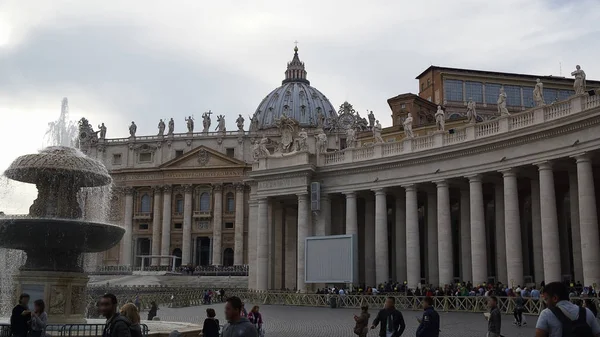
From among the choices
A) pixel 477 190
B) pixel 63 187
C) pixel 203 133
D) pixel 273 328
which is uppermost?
pixel 203 133

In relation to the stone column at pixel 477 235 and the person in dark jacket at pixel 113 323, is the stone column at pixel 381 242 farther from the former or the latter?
the person in dark jacket at pixel 113 323

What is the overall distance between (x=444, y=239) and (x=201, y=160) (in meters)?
64.0

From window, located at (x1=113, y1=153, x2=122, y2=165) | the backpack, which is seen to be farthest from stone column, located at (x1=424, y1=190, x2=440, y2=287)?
window, located at (x1=113, y1=153, x2=122, y2=165)

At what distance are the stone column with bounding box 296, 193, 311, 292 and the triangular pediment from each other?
52610mm

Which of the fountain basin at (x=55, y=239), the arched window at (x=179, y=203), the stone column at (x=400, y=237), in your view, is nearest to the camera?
the fountain basin at (x=55, y=239)

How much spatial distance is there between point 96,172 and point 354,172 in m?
27.2

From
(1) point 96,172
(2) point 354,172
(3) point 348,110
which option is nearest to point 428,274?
(2) point 354,172

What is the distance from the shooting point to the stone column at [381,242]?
139ft

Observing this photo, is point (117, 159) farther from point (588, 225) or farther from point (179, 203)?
point (588, 225)

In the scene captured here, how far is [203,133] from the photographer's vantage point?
103 metres

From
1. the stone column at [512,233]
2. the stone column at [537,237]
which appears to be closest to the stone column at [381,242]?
the stone column at [512,233]

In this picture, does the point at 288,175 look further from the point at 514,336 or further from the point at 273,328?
the point at 514,336

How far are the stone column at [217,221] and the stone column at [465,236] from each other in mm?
57866

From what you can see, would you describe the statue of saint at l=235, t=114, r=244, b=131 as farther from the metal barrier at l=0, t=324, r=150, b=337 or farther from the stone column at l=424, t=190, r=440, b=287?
the metal barrier at l=0, t=324, r=150, b=337
